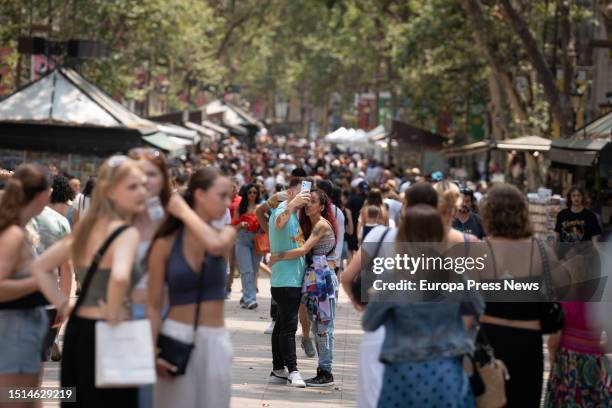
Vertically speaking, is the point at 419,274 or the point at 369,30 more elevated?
the point at 369,30

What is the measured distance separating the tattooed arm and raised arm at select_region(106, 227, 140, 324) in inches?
216

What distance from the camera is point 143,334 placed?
6.01 metres

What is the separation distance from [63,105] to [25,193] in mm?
20564

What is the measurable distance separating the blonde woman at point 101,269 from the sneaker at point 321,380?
5.45 meters

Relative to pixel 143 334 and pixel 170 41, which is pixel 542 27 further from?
pixel 143 334

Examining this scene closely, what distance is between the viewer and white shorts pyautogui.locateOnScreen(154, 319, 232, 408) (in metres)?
6.45

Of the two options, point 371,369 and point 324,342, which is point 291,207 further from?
point 371,369

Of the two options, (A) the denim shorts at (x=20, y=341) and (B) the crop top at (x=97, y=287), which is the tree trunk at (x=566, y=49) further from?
(B) the crop top at (x=97, y=287)

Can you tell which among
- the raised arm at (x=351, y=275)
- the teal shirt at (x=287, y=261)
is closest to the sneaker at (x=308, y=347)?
the teal shirt at (x=287, y=261)

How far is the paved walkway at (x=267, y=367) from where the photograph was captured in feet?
35.6

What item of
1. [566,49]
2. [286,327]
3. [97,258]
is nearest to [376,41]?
[566,49]

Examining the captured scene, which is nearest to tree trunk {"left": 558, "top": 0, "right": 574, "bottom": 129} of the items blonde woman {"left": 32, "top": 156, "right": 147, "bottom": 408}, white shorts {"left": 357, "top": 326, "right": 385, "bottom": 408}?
white shorts {"left": 357, "top": 326, "right": 385, "bottom": 408}

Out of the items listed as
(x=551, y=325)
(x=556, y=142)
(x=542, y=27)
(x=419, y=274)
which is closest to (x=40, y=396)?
(x=419, y=274)

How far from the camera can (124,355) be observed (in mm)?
5941
